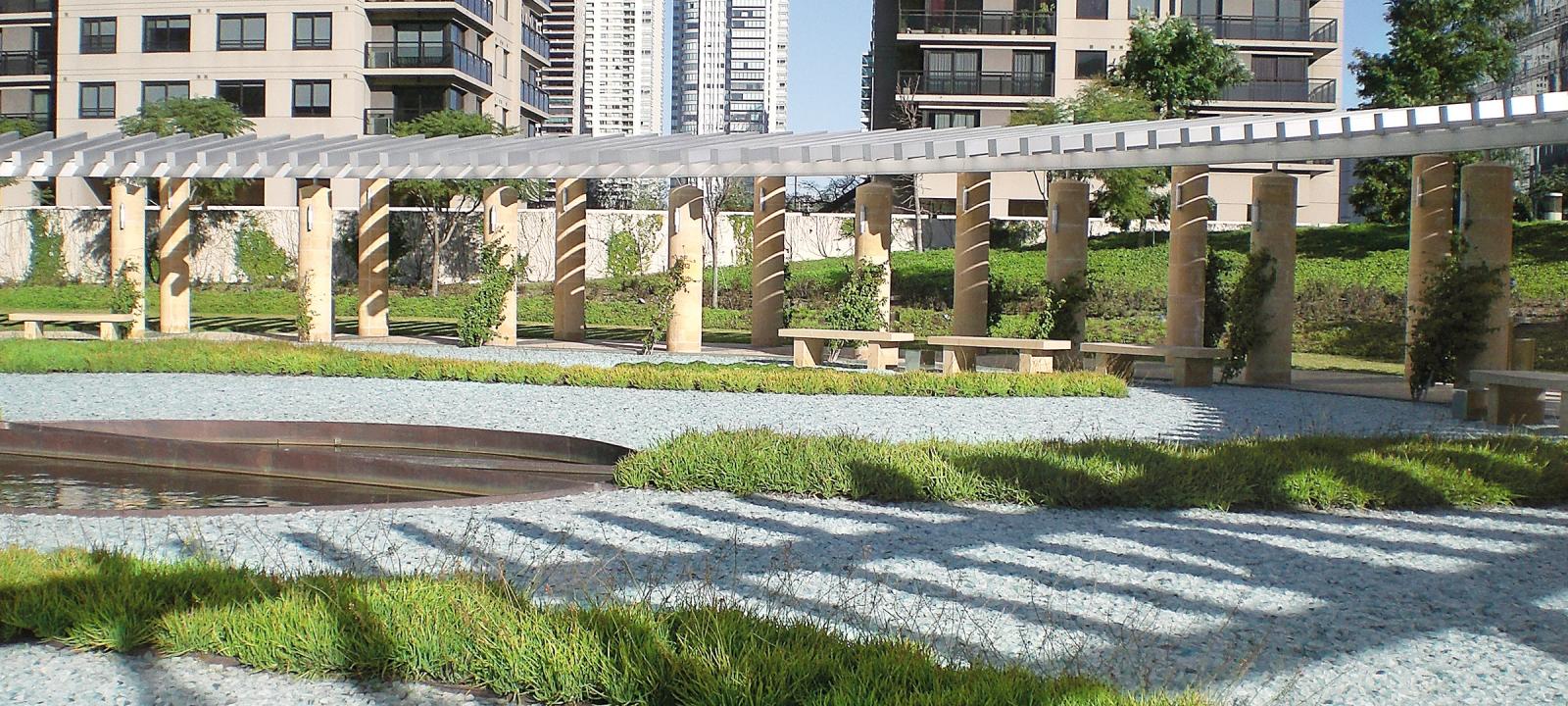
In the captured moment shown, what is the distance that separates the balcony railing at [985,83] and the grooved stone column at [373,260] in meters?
26.2

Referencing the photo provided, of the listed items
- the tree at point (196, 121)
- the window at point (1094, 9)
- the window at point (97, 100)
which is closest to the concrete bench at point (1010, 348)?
the tree at point (196, 121)

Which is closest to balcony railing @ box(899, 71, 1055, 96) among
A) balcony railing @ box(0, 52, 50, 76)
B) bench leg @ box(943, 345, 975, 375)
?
balcony railing @ box(0, 52, 50, 76)

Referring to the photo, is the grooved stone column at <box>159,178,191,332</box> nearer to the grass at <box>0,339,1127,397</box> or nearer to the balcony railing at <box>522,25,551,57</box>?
the grass at <box>0,339,1127,397</box>

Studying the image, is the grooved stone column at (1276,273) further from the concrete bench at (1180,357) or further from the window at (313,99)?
the window at (313,99)

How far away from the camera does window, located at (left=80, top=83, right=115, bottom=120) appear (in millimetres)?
44281

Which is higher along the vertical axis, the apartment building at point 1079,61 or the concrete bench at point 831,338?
the apartment building at point 1079,61

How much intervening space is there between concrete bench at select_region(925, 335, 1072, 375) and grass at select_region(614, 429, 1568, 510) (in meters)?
7.02

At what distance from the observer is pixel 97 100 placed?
44406 mm

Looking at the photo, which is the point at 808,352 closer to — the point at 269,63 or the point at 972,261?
the point at 972,261

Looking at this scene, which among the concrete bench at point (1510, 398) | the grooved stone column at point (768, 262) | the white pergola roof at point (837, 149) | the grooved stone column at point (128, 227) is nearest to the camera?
the white pergola roof at point (837, 149)

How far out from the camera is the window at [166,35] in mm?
43719

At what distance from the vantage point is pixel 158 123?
38031 mm

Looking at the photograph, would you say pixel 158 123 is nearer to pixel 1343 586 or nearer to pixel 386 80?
pixel 386 80

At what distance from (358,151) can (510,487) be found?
456 inches
